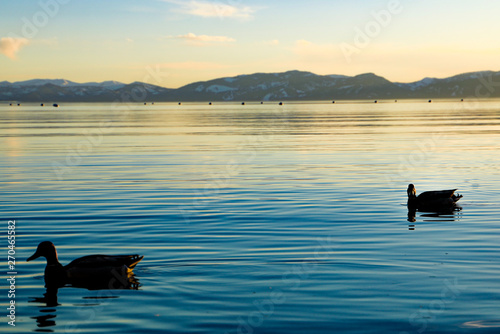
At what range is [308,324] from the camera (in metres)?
13.3

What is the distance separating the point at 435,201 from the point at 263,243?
1173 cm

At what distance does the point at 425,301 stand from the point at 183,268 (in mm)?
6772

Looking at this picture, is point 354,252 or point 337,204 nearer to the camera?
point 354,252

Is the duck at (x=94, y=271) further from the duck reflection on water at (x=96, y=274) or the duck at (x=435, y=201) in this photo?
the duck at (x=435, y=201)

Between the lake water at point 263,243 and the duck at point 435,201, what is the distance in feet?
2.17

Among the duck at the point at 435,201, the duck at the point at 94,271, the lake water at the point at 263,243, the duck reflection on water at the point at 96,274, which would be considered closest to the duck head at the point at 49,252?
the duck at the point at 94,271

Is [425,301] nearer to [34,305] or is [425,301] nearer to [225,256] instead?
[225,256]

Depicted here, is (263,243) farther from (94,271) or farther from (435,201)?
(435,201)

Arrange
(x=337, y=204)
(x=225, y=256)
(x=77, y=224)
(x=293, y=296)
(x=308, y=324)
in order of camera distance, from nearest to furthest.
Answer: (x=308, y=324) < (x=293, y=296) < (x=225, y=256) < (x=77, y=224) < (x=337, y=204)

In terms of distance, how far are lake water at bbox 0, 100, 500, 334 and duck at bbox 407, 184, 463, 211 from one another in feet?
2.17

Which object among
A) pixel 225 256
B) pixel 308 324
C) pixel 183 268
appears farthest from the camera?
pixel 225 256

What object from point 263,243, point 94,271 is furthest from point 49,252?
point 263,243

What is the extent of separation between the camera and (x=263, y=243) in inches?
845

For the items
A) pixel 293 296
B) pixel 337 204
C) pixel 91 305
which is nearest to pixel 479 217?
pixel 337 204
